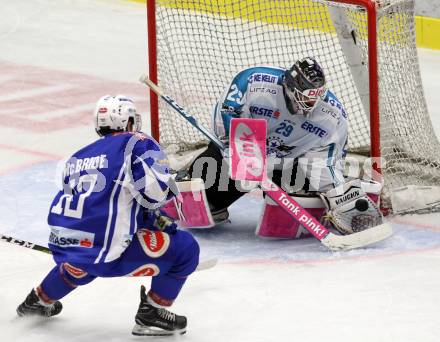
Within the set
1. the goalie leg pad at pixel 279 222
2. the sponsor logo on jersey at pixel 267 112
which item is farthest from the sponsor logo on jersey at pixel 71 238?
the sponsor logo on jersey at pixel 267 112

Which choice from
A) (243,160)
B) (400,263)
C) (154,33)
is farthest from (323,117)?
(154,33)

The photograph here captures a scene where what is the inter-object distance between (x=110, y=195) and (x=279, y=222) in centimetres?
137

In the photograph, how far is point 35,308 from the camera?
13.3 feet

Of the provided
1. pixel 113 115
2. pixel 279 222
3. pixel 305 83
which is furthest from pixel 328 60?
pixel 113 115

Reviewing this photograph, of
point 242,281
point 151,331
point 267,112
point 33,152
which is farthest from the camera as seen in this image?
point 33,152

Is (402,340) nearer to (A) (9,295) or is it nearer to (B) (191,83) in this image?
(A) (9,295)

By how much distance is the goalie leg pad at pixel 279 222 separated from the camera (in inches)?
194

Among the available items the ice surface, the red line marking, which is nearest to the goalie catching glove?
the ice surface

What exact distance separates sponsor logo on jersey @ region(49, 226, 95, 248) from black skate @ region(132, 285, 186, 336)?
0.30 meters

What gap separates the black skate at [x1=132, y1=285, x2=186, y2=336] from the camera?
12.9 ft

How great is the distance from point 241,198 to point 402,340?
1794mm

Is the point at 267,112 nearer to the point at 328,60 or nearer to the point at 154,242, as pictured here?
the point at 328,60

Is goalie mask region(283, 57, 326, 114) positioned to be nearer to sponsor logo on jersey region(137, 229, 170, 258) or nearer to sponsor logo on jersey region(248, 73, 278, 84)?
sponsor logo on jersey region(248, 73, 278, 84)

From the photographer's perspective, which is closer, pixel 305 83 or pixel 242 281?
pixel 242 281
